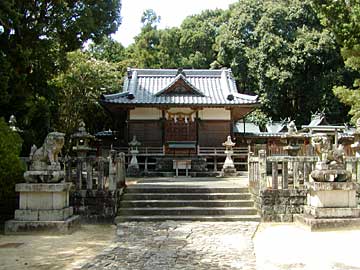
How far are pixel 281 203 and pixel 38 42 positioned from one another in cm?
926

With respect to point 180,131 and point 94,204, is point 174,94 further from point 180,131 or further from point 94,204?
point 94,204

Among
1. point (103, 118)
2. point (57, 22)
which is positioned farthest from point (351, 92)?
point (103, 118)

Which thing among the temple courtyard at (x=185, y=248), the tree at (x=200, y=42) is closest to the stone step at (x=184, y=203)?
the temple courtyard at (x=185, y=248)

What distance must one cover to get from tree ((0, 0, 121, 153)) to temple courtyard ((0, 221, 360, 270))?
496 centimetres

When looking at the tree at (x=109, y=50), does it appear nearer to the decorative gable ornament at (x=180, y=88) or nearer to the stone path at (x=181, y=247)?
the decorative gable ornament at (x=180, y=88)

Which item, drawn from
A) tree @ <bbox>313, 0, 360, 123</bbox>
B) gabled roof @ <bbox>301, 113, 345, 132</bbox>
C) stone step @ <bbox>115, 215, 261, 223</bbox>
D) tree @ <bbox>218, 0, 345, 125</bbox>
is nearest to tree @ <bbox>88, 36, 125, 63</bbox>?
tree @ <bbox>218, 0, 345, 125</bbox>

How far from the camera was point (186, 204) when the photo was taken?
1282 cm

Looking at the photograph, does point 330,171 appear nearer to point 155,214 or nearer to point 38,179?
point 155,214

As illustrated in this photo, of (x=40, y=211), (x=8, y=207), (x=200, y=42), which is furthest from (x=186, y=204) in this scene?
(x=200, y=42)

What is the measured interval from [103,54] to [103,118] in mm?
11737

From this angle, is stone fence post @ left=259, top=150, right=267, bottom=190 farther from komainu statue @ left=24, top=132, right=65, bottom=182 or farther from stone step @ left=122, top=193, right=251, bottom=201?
komainu statue @ left=24, top=132, right=65, bottom=182

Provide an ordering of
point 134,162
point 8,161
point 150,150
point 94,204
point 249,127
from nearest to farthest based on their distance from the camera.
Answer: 1. point 8,161
2. point 94,204
3. point 134,162
4. point 150,150
5. point 249,127

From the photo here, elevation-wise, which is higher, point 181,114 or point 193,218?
point 181,114

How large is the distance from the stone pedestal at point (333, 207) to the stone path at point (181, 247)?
5.24ft
